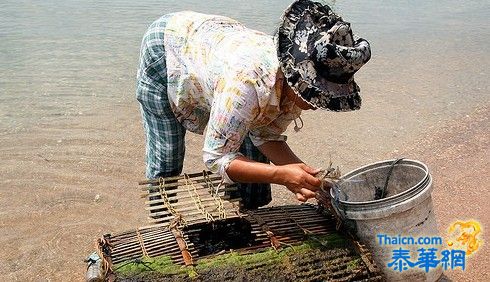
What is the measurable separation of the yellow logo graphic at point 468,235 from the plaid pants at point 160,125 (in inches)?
55.2

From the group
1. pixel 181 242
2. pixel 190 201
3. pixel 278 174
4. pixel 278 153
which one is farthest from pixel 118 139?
pixel 278 174

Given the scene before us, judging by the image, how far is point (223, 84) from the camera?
6.97 feet

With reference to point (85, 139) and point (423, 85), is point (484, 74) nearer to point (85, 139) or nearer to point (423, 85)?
point (423, 85)

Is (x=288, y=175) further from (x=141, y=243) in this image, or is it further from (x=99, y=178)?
(x=99, y=178)

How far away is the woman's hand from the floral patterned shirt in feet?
0.77

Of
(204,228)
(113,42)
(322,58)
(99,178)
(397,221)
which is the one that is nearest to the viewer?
(322,58)

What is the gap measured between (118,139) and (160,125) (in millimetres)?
Result: 2594

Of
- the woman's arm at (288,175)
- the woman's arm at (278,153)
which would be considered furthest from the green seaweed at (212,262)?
the woman's arm at (278,153)

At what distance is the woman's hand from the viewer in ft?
6.75

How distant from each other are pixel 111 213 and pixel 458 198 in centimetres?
271

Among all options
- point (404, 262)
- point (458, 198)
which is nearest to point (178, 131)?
point (404, 262)

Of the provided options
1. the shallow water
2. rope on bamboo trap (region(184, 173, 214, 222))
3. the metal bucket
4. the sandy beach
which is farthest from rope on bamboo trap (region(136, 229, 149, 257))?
the shallow water

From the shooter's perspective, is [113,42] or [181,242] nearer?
[181,242]

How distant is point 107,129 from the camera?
5461 mm
